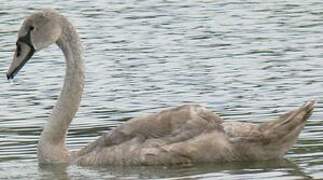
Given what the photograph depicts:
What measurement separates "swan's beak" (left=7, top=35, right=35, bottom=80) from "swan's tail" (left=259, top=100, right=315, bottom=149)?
2.65 metres

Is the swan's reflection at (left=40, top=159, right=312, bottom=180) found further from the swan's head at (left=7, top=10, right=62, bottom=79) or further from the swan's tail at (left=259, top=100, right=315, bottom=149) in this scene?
the swan's head at (left=7, top=10, right=62, bottom=79)

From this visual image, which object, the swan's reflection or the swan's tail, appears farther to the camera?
the swan's tail

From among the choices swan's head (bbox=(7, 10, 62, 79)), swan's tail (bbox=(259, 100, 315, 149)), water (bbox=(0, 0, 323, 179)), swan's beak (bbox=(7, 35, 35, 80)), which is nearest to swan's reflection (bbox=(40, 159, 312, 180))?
water (bbox=(0, 0, 323, 179))

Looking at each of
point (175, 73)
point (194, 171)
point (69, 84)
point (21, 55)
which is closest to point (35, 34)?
point (21, 55)

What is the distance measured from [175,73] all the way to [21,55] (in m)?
5.03

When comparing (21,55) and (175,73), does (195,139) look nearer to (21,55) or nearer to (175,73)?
(21,55)

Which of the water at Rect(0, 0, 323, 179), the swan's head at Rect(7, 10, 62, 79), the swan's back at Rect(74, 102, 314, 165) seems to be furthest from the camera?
the swan's head at Rect(7, 10, 62, 79)

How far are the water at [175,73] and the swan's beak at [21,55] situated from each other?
86cm

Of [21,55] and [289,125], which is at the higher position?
[21,55]

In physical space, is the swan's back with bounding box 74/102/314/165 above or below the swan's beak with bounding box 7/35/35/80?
below

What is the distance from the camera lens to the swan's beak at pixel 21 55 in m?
15.5

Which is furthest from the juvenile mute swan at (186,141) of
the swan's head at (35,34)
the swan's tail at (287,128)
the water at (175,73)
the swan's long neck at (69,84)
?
the swan's head at (35,34)

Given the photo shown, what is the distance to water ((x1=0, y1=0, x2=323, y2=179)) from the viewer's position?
584 inches

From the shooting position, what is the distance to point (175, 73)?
20359mm
